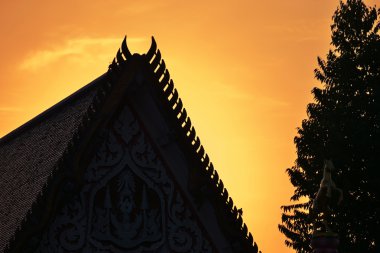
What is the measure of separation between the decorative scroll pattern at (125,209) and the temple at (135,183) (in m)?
0.02

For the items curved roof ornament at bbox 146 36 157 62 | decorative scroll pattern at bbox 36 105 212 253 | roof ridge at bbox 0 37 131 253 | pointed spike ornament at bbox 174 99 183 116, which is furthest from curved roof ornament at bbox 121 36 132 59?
pointed spike ornament at bbox 174 99 183 116

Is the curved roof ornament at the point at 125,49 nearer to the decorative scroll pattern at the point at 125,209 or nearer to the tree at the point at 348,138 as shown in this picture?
the decorative scroll pattern at the point at 125,209

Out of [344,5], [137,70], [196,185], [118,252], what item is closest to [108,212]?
[118,252]

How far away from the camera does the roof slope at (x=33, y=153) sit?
18.3 meters

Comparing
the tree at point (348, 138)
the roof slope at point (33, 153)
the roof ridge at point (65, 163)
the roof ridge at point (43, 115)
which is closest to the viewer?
the roof ridge at point (65, 163)

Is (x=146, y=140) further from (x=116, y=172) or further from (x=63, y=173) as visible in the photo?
(x=63, y=173)

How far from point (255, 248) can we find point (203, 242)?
1062 millimetres

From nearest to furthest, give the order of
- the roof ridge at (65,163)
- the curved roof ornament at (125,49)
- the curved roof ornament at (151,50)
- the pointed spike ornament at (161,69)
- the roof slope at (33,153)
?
the roof ridge at (65,163)
the curved roof ornament at (125,49)
the curved roof ornament at (151,50)
the pointed spike ornament at (161,69)
the roof slope at (33,153)

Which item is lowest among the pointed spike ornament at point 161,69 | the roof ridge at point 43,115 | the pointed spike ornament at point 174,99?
the pointed spike ornament at point 174,99

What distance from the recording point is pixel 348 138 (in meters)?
36.0

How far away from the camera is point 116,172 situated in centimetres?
1590

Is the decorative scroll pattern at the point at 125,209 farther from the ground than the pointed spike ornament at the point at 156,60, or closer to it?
closer to it

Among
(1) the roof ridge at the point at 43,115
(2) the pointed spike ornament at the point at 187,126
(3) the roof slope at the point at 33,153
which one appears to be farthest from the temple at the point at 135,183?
(1) the roof ridge at the point at 43,115

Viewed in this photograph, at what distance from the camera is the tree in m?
35.0
